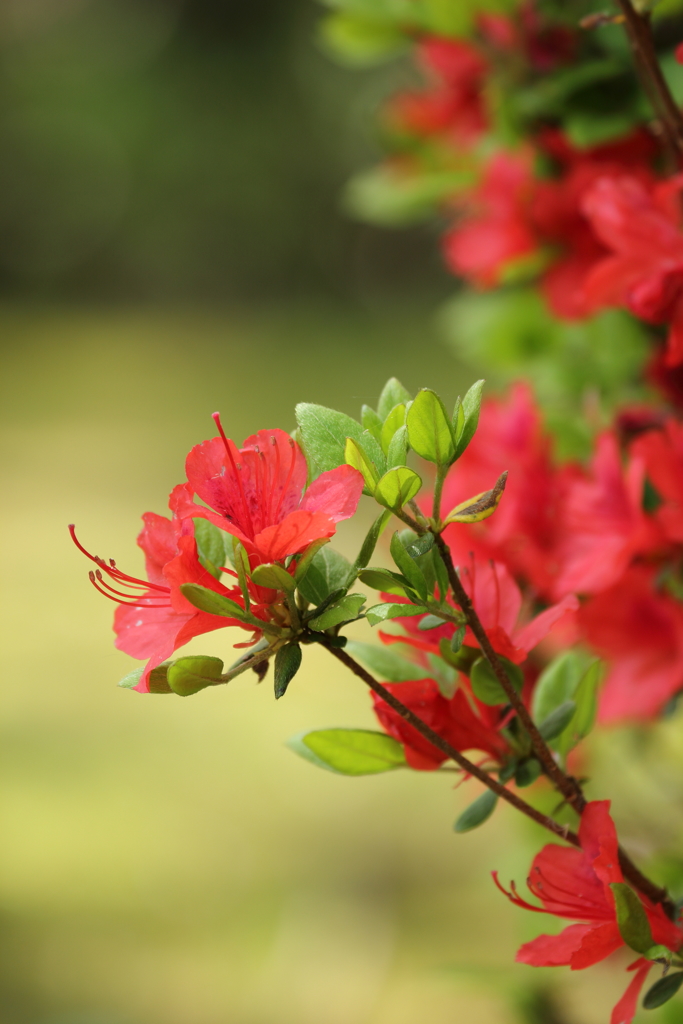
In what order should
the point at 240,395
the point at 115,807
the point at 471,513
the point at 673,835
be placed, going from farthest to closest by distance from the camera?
the point at 240,395 → the point at 115,807 → the point at 673,835 → the point at 471,513

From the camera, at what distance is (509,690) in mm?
295

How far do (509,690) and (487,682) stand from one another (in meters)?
0.02

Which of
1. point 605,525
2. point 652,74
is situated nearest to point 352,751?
point 605,525

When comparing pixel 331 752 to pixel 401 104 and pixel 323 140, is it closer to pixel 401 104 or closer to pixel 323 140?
pixel 401 104

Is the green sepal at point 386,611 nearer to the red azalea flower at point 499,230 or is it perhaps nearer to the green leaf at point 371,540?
the green leaf at point 371,540

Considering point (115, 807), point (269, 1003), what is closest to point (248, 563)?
point (269, 1003)

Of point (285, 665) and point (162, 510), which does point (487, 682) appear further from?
point (162, 510)

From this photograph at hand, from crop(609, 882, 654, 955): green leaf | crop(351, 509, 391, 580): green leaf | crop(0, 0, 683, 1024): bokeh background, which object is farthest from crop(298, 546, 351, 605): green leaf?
crop(0, 0, 683, 1024): bokeh background

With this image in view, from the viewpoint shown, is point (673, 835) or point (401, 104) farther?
point (673, 835)

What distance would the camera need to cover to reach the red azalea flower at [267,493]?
0.27 metres

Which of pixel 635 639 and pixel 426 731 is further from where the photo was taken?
pixel 635 639

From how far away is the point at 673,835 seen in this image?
846mm

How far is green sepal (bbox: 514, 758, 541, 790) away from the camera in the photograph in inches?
12.9

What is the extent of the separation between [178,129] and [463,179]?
656 cm
